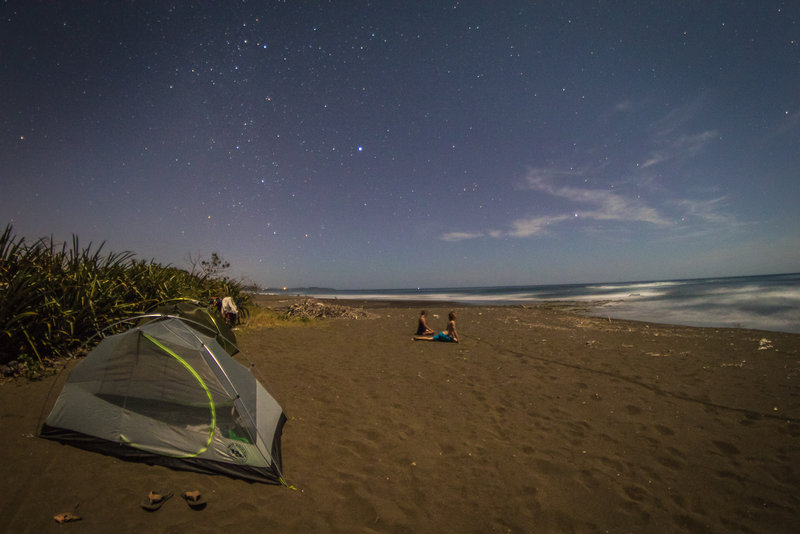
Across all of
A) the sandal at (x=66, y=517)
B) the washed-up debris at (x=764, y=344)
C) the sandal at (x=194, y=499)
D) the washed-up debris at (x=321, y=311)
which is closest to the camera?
the sandal at (x=66, y=517)

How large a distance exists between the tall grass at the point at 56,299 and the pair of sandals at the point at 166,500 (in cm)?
420

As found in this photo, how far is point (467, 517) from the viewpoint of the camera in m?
3.31

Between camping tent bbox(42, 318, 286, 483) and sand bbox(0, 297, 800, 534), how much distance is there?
15 centimetres

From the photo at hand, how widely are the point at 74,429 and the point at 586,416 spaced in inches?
291

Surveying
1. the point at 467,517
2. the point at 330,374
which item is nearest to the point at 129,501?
the point at 467,517

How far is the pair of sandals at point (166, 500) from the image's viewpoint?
9.25 feet

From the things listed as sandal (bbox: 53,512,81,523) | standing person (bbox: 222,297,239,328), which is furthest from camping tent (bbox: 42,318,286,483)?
standing person (bbox: 222,297,239,328)

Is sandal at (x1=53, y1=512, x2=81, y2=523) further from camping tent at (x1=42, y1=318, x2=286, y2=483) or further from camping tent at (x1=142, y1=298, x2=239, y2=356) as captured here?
camping tent at (x1=142, y1=298, x2=239, y2=356)

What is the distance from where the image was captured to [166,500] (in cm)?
293

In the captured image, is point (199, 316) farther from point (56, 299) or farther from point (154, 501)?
point (154, 501)

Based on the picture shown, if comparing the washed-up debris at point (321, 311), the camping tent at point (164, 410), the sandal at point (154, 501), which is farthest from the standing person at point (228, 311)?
the sandal at point (154, 501)

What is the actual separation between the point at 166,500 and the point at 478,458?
3.58 m

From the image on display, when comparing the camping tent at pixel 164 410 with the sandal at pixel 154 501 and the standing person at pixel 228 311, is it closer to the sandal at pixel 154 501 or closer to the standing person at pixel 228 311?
the sandal at pixel 154 501

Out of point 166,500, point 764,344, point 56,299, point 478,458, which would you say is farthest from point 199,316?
point 764,344
